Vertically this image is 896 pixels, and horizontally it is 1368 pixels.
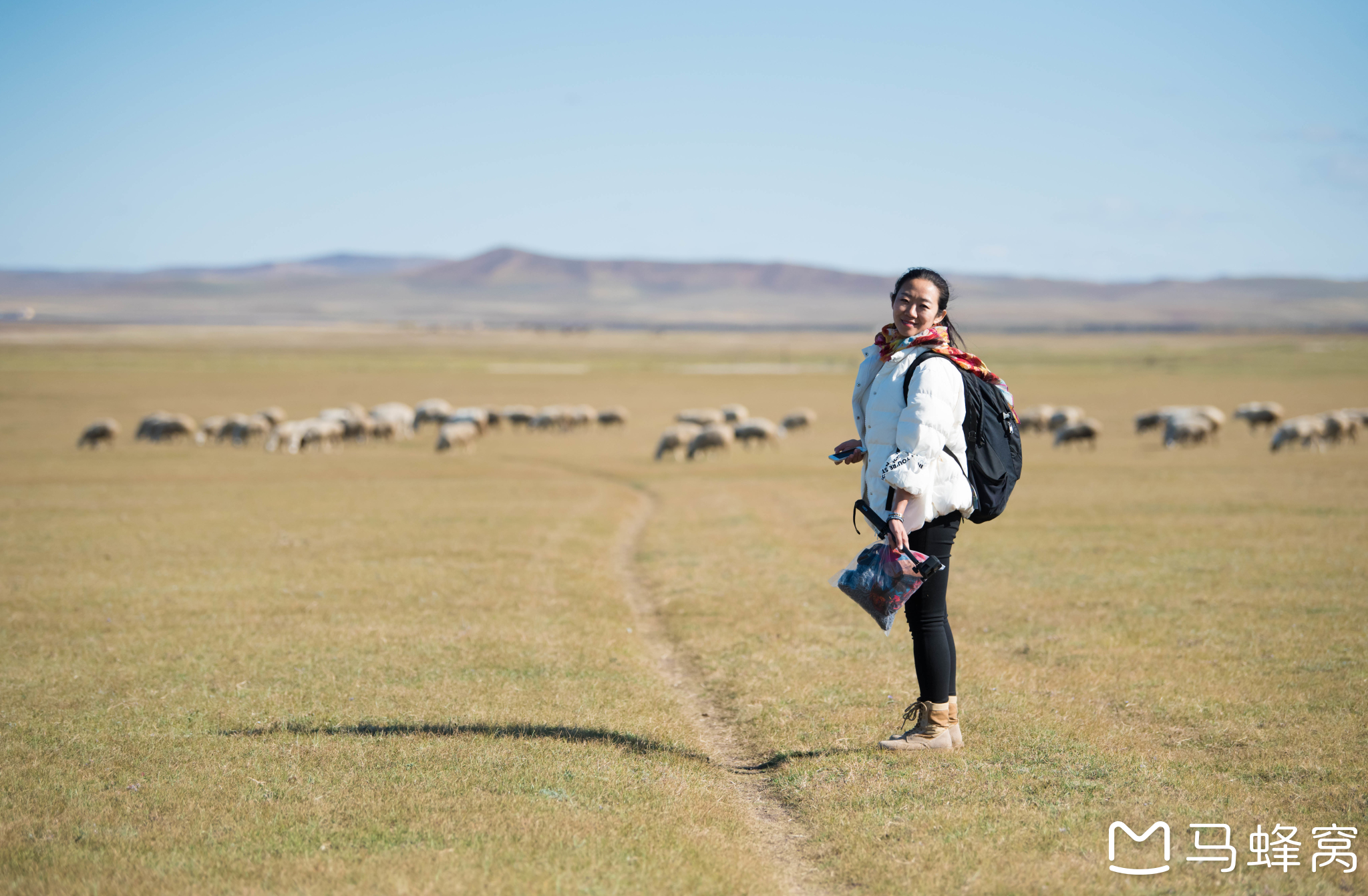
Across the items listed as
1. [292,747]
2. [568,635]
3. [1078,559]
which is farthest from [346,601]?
[1078,559]

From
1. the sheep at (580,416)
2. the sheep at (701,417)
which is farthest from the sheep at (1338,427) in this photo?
the sheep at (580,416)

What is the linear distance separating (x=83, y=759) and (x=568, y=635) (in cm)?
480

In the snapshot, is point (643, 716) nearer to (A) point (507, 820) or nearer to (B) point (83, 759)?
(A) point (507, 820)

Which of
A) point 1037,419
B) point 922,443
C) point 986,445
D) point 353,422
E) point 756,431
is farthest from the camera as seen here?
point 1037,419

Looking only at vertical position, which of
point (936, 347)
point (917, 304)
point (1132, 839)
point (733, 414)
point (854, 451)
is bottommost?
point (733, 414)

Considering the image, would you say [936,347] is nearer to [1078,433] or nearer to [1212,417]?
[1078,433]

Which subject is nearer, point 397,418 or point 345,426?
point 345,426

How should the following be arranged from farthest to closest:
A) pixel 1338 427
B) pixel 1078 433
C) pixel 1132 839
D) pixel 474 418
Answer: pixel 474 418 < pixel 1078 433 < pixel 1338 427 < pixel 1132 839

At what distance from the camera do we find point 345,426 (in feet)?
129

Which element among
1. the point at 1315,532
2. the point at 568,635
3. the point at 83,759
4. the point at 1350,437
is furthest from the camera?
the point at 1350,437

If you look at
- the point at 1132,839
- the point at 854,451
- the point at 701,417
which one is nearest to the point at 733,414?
the point at 701,417

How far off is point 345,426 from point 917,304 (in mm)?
36240

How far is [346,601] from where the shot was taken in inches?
493

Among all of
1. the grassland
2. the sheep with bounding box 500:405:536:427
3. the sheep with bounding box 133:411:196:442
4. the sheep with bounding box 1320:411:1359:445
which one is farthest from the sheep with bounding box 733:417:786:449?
the sheep with bounding box 133:411:196:442
